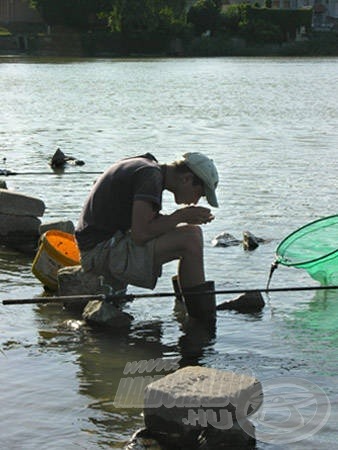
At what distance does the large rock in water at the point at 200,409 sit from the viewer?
5.14m

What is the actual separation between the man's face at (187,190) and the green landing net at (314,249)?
4.90ft

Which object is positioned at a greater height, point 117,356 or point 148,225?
point 148,225

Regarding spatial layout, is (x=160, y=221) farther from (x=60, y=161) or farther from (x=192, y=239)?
(x=60, y=161)

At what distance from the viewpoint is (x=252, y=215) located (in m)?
12.0

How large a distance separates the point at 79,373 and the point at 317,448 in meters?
1.60

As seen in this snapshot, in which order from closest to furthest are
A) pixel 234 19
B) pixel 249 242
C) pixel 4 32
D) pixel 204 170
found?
pixel 204 170 < pixel 249 242 < pixel 234 19 < pixel 4 32

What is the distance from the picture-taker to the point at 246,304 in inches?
309

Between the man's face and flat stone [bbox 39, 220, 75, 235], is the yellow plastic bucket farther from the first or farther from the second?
the man's face

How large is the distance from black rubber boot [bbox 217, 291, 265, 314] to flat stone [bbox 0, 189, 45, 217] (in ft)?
9.61

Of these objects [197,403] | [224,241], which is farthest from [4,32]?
[197,403]

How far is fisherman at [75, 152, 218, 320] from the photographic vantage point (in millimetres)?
6797

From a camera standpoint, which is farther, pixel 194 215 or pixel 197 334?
pixel 197 334

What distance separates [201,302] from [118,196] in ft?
2.84

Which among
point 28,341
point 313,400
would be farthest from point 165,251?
point 313,400
